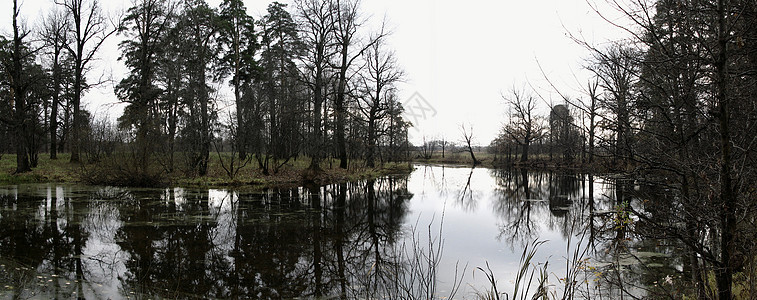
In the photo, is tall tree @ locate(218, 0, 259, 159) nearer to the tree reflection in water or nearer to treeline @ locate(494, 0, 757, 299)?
the tree reflection in water

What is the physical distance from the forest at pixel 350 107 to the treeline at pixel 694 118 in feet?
0.06

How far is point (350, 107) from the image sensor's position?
2528 cm

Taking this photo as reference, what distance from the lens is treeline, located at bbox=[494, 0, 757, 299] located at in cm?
272

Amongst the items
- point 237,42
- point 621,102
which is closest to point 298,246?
point 621,102

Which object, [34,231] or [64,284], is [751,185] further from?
[34,231]

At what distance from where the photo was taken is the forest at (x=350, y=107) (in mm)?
2924

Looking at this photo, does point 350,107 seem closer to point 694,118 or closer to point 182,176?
point 182,176

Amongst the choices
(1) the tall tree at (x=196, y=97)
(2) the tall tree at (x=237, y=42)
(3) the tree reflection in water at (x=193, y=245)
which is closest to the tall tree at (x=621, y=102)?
(3) the tree reflection in water at (x=193, y=245)

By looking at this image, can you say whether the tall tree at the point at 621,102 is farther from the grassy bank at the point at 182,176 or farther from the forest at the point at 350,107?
the grassy bank at the point at 182,176

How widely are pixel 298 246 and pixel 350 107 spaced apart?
18.4 m

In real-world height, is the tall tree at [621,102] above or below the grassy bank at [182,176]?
above

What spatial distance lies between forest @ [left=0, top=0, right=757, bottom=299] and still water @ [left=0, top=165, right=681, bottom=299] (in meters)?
0.48

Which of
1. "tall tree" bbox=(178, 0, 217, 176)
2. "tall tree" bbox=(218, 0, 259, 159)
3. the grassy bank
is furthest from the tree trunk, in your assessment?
"tall tree" bbox=(218, 0, 259, 159)

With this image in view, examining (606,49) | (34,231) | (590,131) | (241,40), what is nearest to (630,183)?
(590,131)
